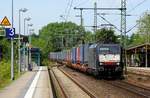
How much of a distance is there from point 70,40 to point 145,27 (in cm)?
2202

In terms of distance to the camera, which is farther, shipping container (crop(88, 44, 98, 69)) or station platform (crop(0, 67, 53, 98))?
shipping container (crop(88, 44, 98, 69))

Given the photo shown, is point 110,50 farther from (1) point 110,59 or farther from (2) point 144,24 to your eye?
(2) point 144,24

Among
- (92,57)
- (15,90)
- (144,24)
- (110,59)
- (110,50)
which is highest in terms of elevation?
(144,24)

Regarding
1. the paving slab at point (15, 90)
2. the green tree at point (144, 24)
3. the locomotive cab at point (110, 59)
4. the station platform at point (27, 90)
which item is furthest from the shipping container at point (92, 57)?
the green tree at point (144, 24)

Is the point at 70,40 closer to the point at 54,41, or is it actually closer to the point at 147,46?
the point at 54,41

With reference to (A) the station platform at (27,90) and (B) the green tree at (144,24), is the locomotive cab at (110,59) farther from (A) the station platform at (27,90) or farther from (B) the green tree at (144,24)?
(B) the green tree at (144,24)

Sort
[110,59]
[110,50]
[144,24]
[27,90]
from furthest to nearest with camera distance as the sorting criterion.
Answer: [144,24], [110,50], [110,59], [27,90]

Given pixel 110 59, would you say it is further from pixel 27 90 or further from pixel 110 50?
pixel 27 90

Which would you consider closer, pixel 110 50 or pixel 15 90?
pixel 15 90

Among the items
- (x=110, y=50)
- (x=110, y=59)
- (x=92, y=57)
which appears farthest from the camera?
(x=92, y=57)

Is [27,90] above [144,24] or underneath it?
underneath

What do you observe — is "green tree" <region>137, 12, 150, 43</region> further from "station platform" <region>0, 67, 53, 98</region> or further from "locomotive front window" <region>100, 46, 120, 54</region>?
"station platform" <region>0, 67, 53, 98</region>

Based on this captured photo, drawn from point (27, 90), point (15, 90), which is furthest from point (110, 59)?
point (15, 90)

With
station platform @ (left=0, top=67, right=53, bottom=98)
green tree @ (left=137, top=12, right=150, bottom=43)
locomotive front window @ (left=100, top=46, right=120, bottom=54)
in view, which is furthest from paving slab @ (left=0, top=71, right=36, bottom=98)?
green tree @ (left=137, top=12, right=150, bottom=43)
